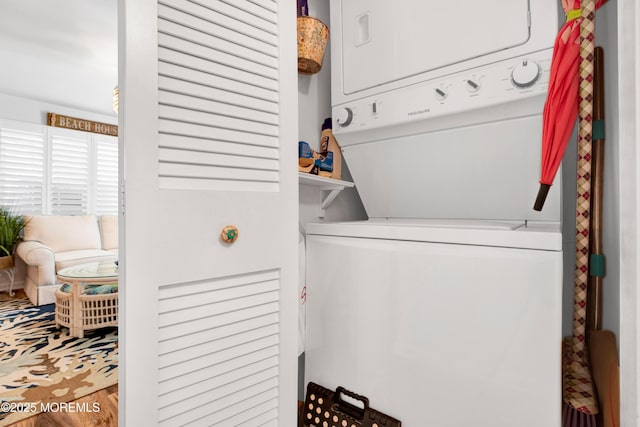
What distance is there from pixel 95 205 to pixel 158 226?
5.23 m

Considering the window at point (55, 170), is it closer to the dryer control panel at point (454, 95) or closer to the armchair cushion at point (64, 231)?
the armchair cushion at point (64, 231)

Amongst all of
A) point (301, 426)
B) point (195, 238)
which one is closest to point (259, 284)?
point (195, 238)

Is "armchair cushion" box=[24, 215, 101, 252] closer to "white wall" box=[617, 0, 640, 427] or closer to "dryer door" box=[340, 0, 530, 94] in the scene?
"dryer door" box=[340, 0, 530, 94]

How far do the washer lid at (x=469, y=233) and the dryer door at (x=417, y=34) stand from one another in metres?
0.60

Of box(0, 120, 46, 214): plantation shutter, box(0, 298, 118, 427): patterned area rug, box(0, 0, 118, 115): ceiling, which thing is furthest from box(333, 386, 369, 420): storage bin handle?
box(0, 120, 46, 214): plantation shutter

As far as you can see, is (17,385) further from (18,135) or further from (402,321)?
(18,135)

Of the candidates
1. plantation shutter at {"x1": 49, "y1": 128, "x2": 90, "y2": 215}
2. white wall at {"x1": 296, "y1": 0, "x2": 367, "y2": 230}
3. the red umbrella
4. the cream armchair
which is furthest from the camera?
plantation shutter at {"x1": 49, "y1": 128, "x2": 90, "y2": 215}

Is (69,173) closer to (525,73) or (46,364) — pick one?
(46,364)

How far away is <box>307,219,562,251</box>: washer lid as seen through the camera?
0.85m

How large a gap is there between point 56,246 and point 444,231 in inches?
195

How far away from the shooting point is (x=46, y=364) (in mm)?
2285

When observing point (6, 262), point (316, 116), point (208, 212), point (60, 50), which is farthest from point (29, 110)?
point (208, 212)

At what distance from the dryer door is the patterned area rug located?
235 cm

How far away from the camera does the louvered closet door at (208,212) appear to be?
81cm
